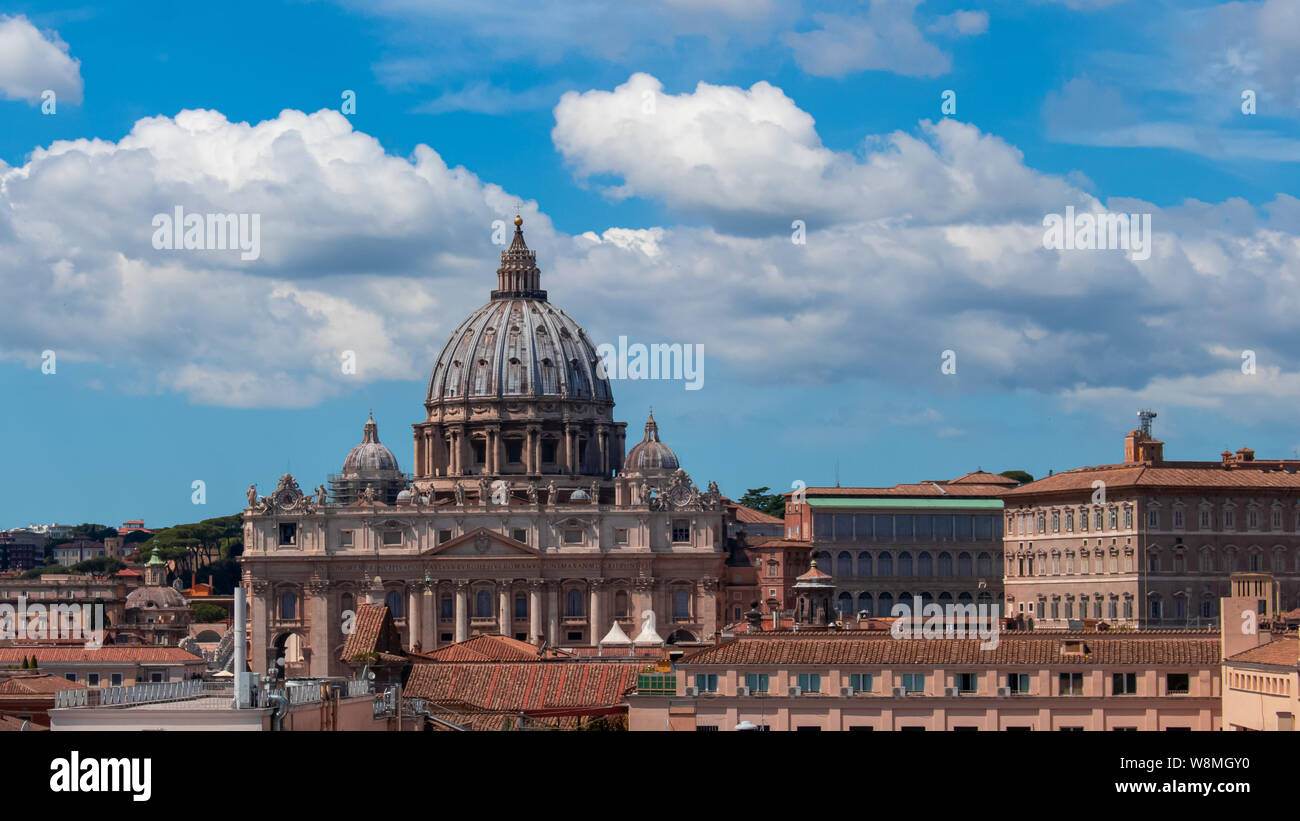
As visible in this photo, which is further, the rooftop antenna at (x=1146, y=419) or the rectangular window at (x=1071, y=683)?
the rooftop antenna at (x=1146, y=419)

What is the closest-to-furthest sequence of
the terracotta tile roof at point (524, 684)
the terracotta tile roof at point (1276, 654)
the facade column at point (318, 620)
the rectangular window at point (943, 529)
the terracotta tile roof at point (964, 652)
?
the terracotta tile roof at point (1276, 654) < the terracotta tile roof at point (964, 652) < the terracotta tile roof at point (524, 684) < the facade column at point (318, 620) < the rectangular window at point (943, 529)

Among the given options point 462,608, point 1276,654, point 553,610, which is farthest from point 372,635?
point 553,610

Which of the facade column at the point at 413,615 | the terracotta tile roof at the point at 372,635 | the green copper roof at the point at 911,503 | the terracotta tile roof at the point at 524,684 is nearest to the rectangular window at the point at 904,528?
the green copper roof at the point at 911,503

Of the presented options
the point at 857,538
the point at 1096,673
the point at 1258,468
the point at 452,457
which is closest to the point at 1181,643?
the point at 1096,673

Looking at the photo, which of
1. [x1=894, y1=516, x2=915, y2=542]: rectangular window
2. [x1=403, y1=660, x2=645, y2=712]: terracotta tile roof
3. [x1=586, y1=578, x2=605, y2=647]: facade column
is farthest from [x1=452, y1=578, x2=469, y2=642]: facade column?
[x1=403, y1=660, x2=645, y2=712]: terracotta tile roof

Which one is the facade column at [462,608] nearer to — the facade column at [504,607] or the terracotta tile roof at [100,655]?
the facade column at [504,607]
